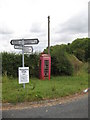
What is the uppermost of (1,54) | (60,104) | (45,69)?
(1,54)

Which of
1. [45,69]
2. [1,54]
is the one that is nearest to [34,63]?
[45,69]

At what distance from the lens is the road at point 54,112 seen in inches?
212

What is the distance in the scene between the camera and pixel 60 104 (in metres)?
6.85

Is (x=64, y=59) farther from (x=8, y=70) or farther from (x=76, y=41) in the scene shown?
(x=76, y=41)

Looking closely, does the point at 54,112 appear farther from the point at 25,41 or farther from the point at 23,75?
the point at 25,41

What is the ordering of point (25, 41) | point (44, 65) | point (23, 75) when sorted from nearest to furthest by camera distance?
point (23, 75) < point (25, 41) < point (44, 65)

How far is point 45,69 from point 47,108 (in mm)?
7983

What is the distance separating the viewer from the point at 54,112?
18.9 ft

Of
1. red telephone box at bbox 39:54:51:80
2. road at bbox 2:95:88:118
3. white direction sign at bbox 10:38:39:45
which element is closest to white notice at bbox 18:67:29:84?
white direction sign at bbox 10:38:39:45

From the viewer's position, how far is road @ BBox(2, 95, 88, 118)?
538cm

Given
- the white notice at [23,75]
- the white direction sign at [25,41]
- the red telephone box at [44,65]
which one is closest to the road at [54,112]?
the white notice at [23,75]

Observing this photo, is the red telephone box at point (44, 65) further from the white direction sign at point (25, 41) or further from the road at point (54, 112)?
the road at point (54, 112)

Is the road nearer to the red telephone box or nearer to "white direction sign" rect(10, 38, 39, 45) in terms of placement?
"white direction sign" rect(10, 38, 39, 45)

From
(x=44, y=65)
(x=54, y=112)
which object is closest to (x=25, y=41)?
(x=54, y=112)
